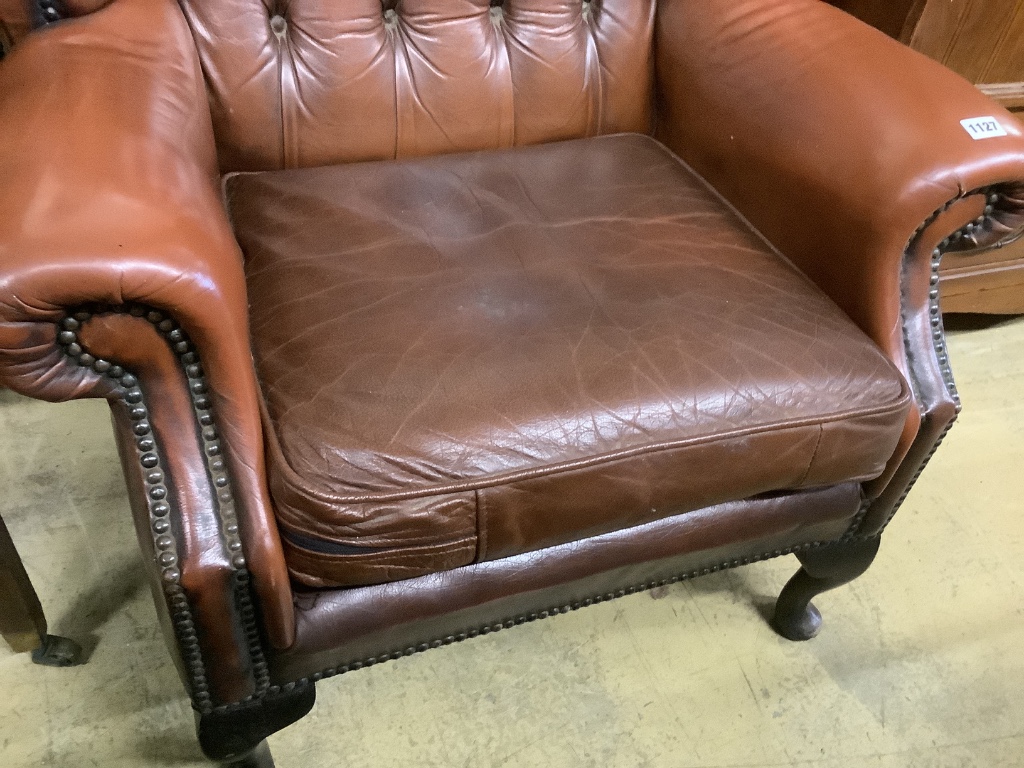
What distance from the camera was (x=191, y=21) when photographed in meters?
0.91

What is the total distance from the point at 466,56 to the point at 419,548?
0.66 meters

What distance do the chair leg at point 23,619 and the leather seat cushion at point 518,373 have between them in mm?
414

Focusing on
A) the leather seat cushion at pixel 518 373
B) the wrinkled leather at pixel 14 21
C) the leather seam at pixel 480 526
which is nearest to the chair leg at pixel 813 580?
the leather seat cushion at pixel 518 373

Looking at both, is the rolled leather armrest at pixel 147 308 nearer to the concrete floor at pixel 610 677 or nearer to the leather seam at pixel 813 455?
the concrete floor at pixel 610 677

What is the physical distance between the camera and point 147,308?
55cm

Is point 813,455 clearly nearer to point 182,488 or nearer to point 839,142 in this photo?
point 839,142

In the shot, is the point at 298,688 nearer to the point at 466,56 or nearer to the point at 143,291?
the point at 143,291

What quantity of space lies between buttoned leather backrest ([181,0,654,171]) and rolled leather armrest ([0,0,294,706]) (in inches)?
8.8

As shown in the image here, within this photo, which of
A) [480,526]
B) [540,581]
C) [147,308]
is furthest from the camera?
[540,581]

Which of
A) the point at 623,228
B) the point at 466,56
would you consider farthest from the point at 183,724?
the point at 466,56

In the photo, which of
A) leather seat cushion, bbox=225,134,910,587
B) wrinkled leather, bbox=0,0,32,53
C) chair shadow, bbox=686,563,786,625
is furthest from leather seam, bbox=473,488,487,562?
wrinkled leather, bbox=0,0,32,53

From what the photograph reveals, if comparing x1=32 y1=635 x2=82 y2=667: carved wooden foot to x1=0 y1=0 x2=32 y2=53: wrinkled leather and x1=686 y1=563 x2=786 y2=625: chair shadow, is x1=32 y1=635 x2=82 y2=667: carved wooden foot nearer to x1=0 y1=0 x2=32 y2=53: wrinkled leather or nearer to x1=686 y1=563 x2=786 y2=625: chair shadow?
x1=0 y1=0 x2=32 y2=53: wrinkled leather

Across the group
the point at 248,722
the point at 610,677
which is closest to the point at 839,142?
the point at 610,677

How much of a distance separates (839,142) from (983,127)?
0.13 m
